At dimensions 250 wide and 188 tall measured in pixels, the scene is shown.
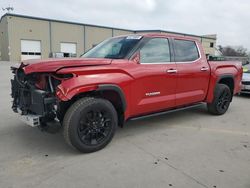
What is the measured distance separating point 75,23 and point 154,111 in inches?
1491

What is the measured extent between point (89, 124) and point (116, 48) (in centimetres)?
158

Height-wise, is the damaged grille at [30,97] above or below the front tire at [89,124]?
above

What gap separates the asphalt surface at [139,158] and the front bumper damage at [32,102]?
0.56 m

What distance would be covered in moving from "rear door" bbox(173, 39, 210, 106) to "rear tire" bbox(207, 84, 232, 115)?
0.51 metres

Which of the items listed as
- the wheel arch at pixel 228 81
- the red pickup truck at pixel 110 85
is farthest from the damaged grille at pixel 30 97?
the wheel arch at pixel 228 81

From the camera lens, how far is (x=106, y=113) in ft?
13.2

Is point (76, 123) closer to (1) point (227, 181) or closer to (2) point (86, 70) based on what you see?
(2) point (86, 70)

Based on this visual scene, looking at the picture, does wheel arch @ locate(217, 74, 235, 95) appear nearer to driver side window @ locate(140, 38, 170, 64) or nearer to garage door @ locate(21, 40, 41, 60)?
driver side window @ locate(140, 38, 170, 64)

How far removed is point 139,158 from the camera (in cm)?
377

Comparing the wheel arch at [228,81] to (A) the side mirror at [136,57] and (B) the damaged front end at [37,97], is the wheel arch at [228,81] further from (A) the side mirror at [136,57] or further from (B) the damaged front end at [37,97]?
(B) the damaged front end at [37,97]

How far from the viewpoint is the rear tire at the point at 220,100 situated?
243 inches

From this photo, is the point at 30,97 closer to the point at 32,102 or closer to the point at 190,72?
the point at 32,102

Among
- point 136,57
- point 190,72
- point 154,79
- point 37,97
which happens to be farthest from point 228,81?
point 37,97

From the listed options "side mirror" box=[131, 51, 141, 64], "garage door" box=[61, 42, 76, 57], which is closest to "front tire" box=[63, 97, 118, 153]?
"side mirror" box=[131, 51, 141, 64]
